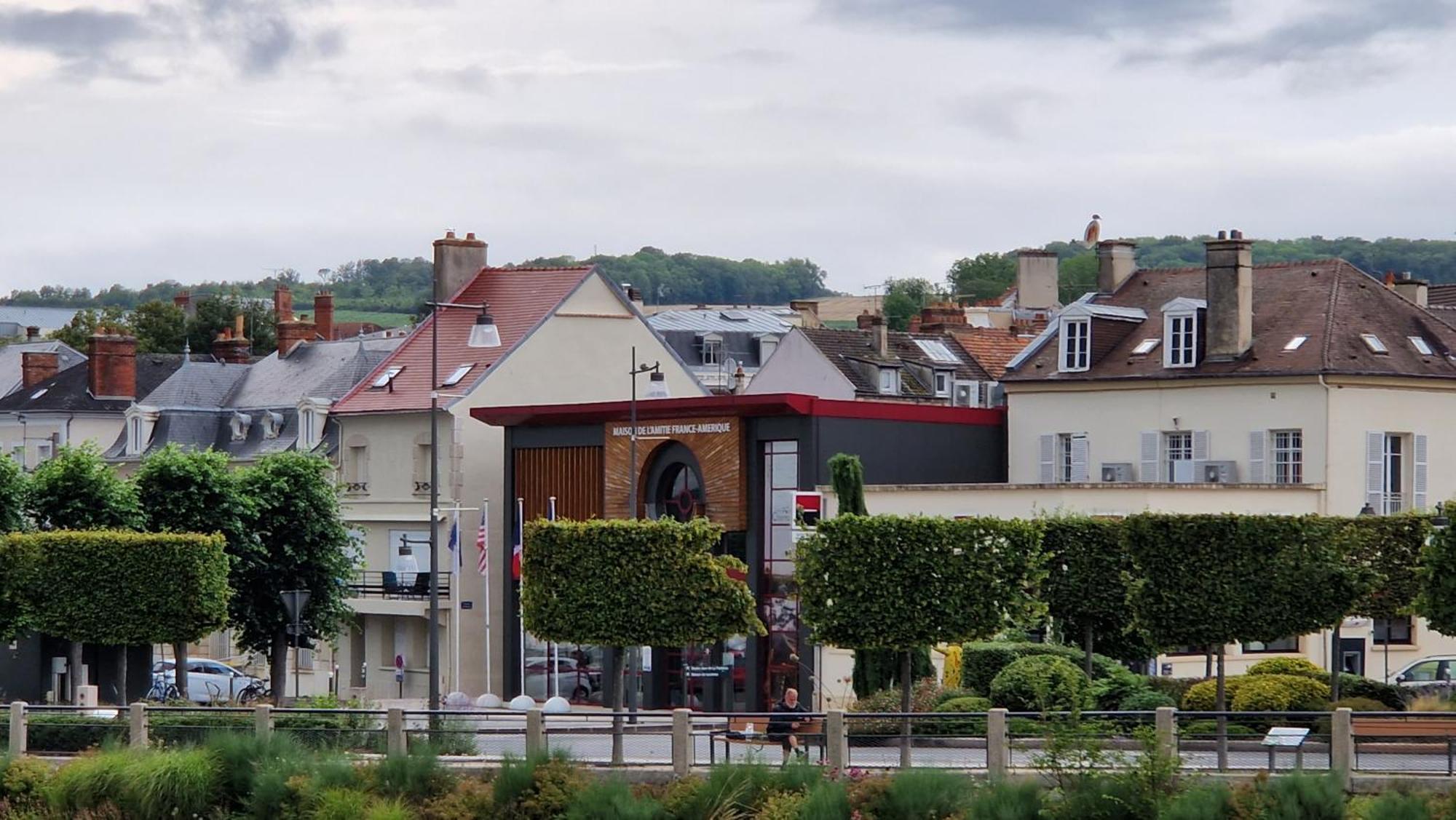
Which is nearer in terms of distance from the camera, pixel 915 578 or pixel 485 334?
pixel 915 578

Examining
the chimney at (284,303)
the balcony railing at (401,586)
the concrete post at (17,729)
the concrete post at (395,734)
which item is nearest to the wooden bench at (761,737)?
the concrete post at (395,734)

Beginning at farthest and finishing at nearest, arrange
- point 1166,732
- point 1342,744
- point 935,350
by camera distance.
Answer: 1. point 935,350
2. point 1166,732
3. point 1342,744

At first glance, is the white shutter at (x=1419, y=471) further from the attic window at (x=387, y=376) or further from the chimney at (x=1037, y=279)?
the chimney at (x=1037, y=279)

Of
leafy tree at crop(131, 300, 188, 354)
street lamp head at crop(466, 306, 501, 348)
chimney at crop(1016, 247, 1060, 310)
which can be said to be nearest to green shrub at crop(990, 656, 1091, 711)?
street lamp head at crop(466, 306, 501, 348)

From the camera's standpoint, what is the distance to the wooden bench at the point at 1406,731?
28.7 meters

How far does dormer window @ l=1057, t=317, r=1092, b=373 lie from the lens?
188 feet

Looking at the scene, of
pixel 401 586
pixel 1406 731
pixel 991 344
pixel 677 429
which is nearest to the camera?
pixel 1406 731

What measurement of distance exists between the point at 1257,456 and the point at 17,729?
93.4 feet

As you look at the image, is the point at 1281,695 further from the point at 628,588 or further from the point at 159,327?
the point at 159,327

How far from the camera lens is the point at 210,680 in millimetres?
60656

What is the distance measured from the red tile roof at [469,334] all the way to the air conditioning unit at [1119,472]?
16109mm

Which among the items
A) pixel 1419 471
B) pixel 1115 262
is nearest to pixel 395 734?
pixel 1419 471

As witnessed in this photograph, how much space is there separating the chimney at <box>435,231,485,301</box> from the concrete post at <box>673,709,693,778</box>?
37.0m

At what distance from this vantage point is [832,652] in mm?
51188
